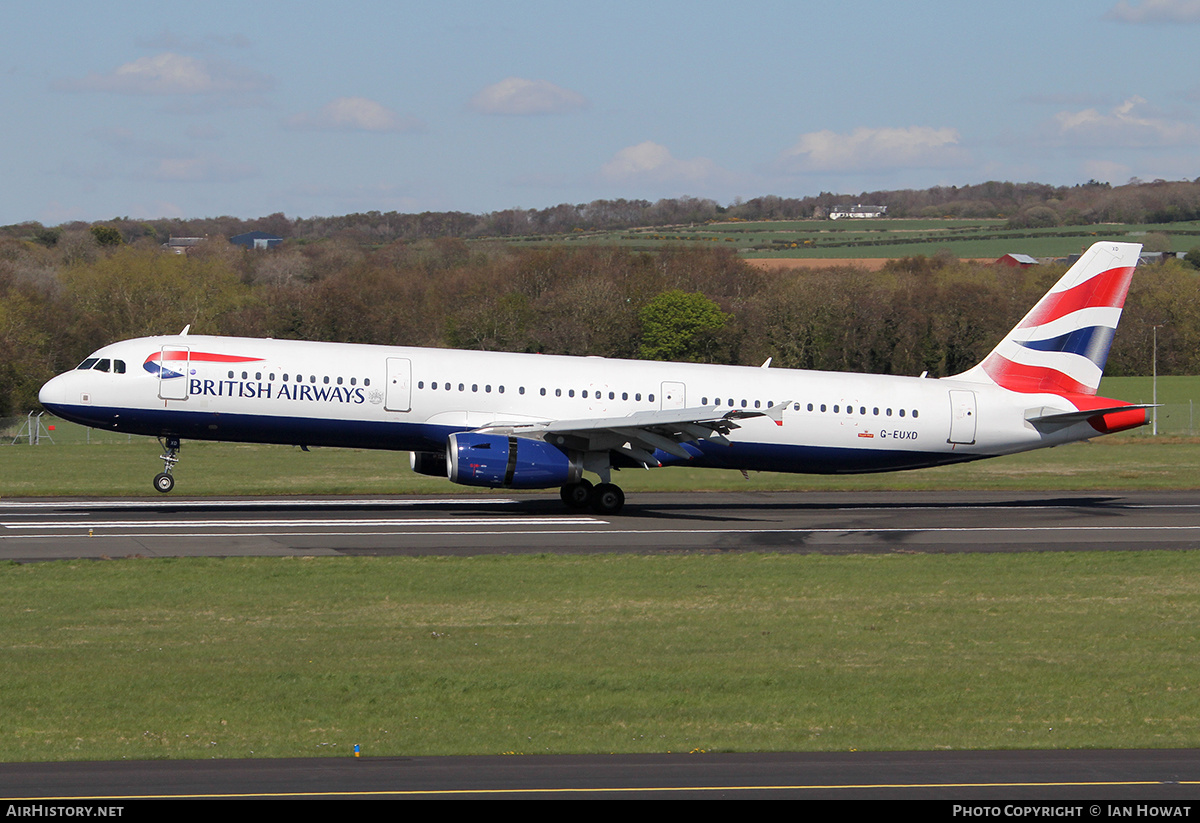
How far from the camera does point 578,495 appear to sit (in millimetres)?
33562

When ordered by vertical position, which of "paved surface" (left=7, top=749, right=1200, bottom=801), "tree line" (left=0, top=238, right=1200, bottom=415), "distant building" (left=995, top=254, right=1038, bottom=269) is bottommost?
"paved surface" (left=7, top=749, right=1200, bottom=801)

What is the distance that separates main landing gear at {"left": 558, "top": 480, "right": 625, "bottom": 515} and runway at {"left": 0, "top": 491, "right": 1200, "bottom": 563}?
0.38 metres

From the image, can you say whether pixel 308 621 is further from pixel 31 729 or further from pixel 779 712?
pixel 779 712

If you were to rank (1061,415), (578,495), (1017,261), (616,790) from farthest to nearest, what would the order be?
(1017,261) → (1061,415) → (578,495) → (616,790)

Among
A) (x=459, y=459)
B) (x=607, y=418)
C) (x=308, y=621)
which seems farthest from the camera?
(x=607, y=418)

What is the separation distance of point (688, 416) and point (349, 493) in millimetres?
12824

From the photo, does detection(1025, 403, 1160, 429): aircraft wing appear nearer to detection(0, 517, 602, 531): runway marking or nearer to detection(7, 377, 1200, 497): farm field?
detection(7, 377, 1200, 497): farm field

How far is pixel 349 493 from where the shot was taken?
38.7 m

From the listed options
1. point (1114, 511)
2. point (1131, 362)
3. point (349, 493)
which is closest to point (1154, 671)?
point (1114, 511)

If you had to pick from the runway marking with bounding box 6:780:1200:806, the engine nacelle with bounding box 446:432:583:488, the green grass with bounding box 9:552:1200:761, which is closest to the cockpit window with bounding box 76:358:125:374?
the engine nacelle with bounding box 446:432:583:488

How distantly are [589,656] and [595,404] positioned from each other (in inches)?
652

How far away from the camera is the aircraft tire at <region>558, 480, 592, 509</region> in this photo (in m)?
33.5

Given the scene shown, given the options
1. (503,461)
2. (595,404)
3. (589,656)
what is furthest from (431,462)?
(589,656)

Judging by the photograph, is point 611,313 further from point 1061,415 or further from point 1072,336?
point 1061,415
